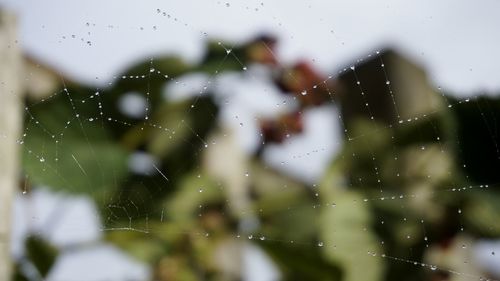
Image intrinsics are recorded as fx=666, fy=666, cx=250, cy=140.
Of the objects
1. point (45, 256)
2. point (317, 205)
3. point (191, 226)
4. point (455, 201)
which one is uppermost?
point (455, 201)

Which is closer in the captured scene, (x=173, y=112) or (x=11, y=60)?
(x=11, y=60)

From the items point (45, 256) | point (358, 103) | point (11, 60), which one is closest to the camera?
point (11, 60)

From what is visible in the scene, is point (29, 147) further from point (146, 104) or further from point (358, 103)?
point (358, 103)

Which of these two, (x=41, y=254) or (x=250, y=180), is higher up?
(x=250, y=180)

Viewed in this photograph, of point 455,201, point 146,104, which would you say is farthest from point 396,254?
point 146,104

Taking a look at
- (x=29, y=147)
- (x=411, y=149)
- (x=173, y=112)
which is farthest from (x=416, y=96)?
(x=29, y=147)

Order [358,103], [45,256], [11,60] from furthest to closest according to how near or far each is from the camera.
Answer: [358,103] < [45,256] < [11,60]

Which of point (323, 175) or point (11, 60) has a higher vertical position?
point (323, 175)

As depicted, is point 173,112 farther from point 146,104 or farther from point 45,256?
point 45,256

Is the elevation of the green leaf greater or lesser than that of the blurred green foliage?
lesser

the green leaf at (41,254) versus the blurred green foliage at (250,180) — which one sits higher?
the blurred green foliage at (250,180)
